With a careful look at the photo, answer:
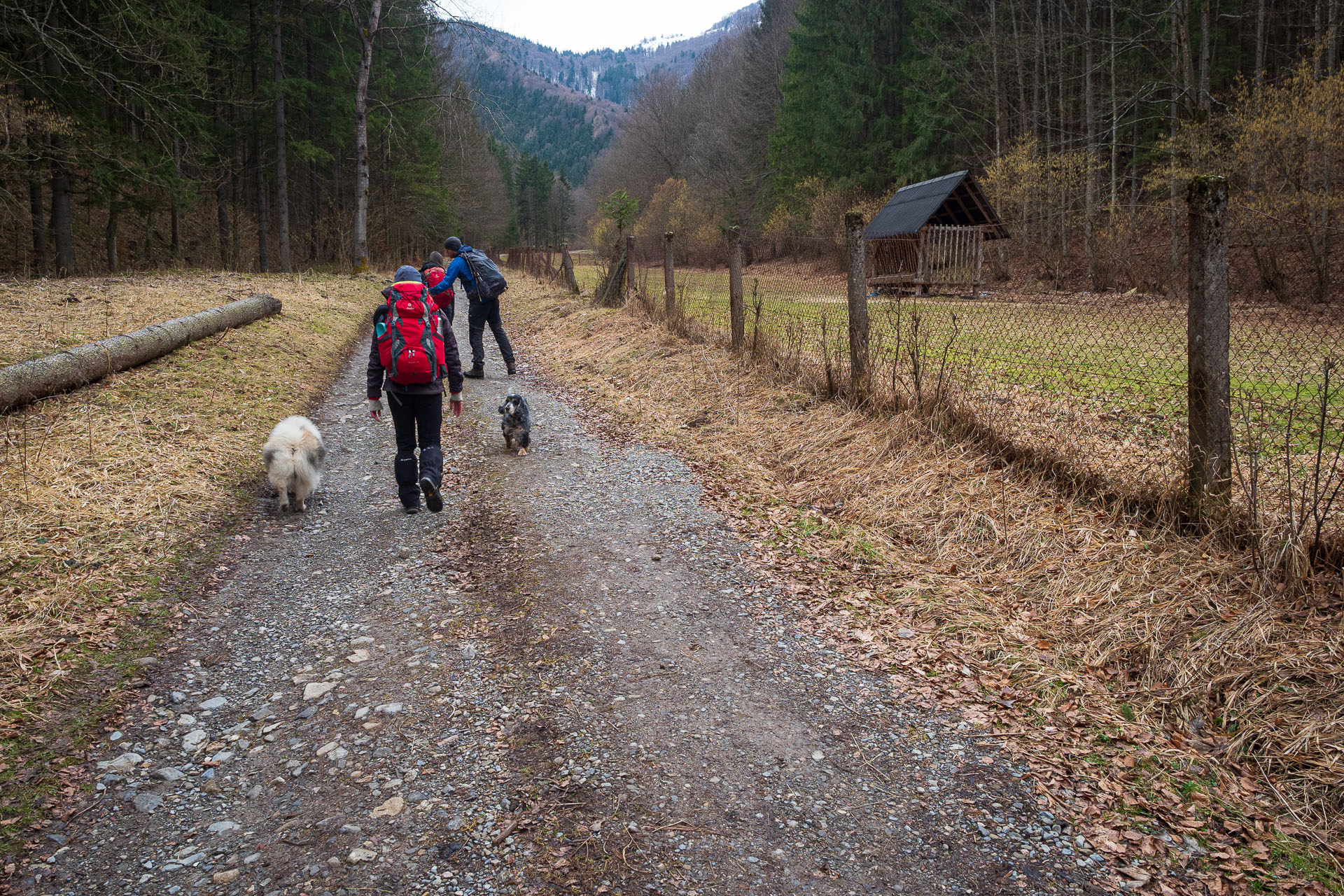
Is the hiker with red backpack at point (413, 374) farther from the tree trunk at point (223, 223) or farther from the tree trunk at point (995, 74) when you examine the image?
the tree trunk at point (995, 74)

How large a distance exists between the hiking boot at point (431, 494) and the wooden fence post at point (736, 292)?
517cm

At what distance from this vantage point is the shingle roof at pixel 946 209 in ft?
79.2

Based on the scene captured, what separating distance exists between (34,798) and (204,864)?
89cm

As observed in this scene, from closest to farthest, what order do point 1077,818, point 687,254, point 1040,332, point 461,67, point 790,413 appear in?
point 1077,818, point 790,413, point 1040,332, point 461,67, point 687,254

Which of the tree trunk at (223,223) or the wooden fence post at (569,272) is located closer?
the wooden fence post at (569,272)

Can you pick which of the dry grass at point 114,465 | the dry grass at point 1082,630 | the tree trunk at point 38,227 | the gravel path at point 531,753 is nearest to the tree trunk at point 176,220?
the tree trunk at point 38,227

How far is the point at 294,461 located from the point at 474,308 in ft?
19.3

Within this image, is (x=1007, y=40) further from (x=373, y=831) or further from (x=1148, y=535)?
(x=373, y=831)

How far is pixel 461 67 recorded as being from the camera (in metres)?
42.5

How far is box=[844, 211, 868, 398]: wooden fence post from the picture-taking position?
7.33 metres

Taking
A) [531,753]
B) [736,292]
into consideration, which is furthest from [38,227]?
[531,753]

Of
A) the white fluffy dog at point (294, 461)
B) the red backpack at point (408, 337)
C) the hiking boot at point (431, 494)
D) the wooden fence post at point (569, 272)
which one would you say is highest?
the wooden fence post at point (569, 272)

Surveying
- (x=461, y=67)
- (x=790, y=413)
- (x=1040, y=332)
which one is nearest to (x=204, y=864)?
(x=790, y=413)

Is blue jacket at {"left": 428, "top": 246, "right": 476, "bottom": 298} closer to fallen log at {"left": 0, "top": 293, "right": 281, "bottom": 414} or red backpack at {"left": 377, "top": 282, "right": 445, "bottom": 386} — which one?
fallen log at {"left": 0, "top": 293, "right": 281, "bottom": 414}
